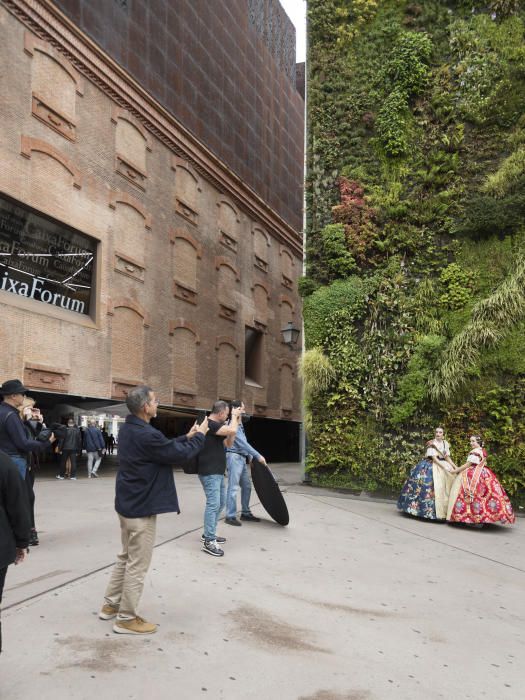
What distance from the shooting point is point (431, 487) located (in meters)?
11.1

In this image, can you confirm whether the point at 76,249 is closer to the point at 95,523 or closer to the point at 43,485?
the point at 43,485

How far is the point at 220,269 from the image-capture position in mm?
25453

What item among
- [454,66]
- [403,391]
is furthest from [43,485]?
[454,66]

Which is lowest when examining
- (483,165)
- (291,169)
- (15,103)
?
(483,165)

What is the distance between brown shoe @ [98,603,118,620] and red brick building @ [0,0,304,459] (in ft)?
38.9

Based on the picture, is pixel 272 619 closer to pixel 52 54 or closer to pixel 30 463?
pixel 30 463

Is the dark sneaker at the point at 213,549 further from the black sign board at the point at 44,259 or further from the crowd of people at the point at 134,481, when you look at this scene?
the black sign board at the point at 44,259

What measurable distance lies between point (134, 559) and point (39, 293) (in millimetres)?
13948

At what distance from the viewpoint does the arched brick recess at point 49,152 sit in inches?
643

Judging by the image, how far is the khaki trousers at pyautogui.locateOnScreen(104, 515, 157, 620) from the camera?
4.59 meters

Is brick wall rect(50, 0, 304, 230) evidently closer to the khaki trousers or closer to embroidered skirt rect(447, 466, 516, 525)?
embroidered skirt rect(447, 466, 516, 525)

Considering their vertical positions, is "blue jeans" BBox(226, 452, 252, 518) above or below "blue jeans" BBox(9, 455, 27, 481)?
below

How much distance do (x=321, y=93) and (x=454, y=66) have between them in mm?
3478

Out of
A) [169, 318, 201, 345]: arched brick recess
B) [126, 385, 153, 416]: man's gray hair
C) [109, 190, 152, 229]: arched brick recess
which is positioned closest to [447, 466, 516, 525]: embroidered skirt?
[126, 385, 153, 416]: man's gray hair
